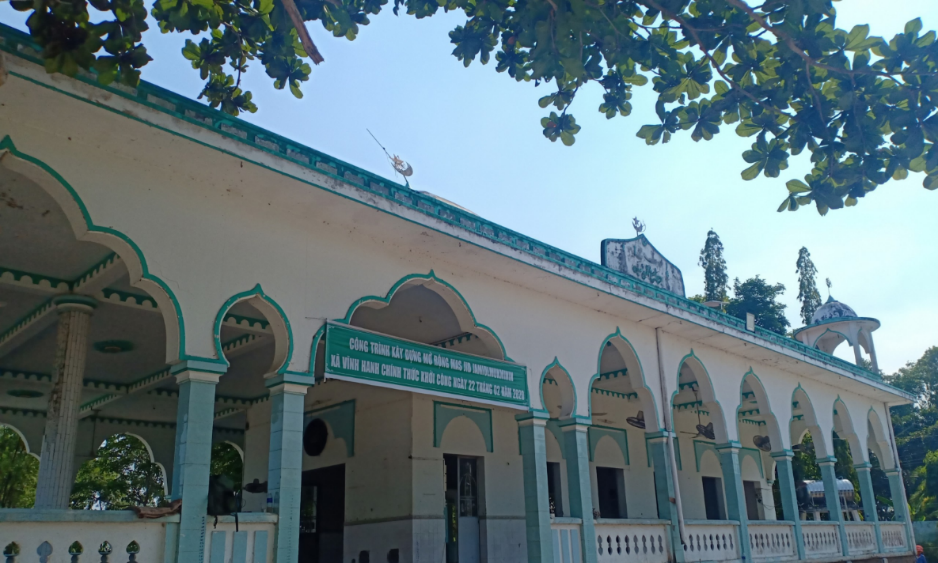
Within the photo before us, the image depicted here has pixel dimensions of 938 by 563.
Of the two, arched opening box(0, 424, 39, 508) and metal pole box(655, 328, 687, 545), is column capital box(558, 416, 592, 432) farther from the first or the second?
arched opening box(0, 424, 39, 508)

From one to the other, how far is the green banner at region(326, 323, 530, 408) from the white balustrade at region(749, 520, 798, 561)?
5.24m

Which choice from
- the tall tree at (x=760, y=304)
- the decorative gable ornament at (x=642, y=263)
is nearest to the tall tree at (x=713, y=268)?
the tall tree at (x=760, y=304)

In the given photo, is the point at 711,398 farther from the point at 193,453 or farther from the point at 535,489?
the point at 193,453

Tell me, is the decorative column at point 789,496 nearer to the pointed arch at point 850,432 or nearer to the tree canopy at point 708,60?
the pointed arch at point 850,432

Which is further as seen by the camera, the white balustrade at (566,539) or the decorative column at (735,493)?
the decorative column at (735,493)

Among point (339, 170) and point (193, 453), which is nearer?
point (193, 453)

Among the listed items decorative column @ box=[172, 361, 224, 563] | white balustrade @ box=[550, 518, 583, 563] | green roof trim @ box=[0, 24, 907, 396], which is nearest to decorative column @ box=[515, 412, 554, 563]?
white balustrade @ box=[550, 518, 583, 563]

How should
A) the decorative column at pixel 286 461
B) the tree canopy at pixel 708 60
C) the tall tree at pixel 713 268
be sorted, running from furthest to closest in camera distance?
the tall tree at pixel 713 268 < the decorative column at pixel 286 461 < the tree canopy at pixel 708 60

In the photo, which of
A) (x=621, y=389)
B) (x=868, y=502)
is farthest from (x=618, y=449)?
(x=868, y=502)

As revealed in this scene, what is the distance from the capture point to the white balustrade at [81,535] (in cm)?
474

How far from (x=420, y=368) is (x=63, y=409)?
3.54 metres

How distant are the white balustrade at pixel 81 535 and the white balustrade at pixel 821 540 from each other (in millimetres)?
10733

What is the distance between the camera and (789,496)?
12.0 m

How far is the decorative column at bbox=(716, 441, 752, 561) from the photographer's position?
35.1 feet
